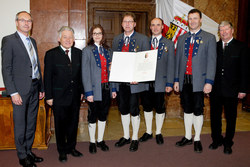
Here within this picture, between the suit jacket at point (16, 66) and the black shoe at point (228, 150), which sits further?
the black shoe at point (228, 150)

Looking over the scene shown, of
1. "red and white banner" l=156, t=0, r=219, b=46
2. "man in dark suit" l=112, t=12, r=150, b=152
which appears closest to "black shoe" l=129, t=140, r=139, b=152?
"man in dark suit" l=112, t=12, r=150, b=152

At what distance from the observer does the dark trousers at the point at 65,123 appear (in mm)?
2631

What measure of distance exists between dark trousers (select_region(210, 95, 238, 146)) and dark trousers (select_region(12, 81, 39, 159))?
7.80 feet

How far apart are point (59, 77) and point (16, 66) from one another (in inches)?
18.7

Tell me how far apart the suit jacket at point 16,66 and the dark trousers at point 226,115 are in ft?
8.01

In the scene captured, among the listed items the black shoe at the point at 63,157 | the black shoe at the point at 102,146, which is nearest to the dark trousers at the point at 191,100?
the black shoe at the point at 102,146

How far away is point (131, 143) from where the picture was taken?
10.1 ft

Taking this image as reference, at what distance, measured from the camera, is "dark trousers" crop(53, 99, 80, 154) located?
263 cm

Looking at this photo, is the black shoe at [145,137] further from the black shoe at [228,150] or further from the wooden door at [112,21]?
the wooden door at [112,21]

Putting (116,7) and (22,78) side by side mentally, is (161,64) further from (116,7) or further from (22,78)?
(116,7)

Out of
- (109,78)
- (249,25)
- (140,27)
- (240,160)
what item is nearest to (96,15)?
(140,27)

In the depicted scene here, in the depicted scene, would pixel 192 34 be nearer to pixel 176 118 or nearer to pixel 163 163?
pixel 163 163

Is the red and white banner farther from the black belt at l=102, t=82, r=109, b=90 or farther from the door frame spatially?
the black belt at l=102, t=82, r=109, b=90

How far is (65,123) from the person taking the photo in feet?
8.92
